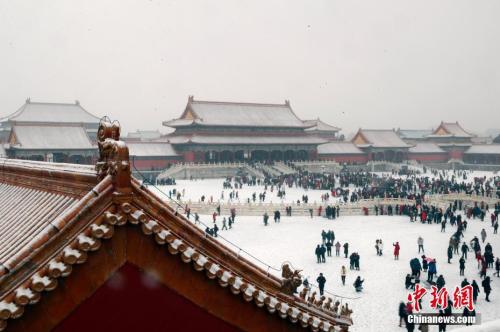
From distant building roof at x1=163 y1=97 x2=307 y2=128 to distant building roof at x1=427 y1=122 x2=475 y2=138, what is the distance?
26373mm

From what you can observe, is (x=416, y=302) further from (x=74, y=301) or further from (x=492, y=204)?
(x=492, y=204)

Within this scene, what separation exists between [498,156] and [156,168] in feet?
147

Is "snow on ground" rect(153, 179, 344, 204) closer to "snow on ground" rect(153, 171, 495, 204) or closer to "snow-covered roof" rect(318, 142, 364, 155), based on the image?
"snow on ground" rect(153, 171, 495, 204)

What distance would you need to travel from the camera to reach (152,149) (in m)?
49.5

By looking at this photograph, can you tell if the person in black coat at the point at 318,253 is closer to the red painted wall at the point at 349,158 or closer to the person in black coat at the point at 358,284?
the person in black coat at the point at 358,284

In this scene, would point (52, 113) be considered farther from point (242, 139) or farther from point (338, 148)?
point (338, 148)

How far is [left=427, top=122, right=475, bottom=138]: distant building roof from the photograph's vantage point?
73.8m

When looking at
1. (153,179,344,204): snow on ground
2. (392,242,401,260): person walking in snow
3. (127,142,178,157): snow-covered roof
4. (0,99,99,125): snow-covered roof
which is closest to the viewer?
(392,242,401,260): person walking in snow

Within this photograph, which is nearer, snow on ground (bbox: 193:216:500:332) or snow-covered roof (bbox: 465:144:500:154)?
snow on ground (bbox: 193:216:500:332)

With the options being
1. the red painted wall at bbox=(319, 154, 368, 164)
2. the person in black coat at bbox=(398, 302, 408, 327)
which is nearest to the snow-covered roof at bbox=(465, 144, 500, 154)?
the red painted wall at bbox=(319, 154, 368, 164)

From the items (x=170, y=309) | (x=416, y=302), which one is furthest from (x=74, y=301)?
(x=416, y=302)

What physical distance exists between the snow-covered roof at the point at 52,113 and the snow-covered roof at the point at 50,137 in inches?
701

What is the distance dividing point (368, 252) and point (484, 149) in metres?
54.5

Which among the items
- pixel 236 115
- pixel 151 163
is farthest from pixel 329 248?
pixel 236 115
